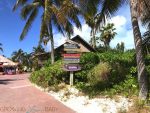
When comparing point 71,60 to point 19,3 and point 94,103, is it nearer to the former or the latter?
point 94,103

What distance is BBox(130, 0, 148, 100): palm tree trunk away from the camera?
464 inches

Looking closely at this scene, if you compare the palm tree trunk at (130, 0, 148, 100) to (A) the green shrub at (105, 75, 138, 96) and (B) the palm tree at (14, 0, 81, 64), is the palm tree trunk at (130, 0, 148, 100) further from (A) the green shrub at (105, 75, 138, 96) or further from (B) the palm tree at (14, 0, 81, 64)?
(B) the palm tree at (14, 0, 81, 64)

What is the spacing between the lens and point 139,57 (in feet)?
39.2

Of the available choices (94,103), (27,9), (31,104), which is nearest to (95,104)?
(94,103)

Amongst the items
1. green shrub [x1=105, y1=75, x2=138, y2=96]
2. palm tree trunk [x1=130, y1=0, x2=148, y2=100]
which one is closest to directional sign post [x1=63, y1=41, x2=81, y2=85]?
green shrub [x1=105, y1=75, x2=138, y2=96]

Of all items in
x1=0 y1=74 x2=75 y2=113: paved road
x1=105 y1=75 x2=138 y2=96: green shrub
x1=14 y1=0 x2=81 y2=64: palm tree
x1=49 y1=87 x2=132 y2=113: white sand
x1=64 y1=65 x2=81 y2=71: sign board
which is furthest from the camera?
x1=14 y1=0 x2=81 y2=64: palm tree

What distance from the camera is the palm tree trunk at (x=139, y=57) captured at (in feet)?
38.7

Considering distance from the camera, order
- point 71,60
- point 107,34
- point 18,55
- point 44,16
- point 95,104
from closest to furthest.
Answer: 1. point 95,104
2. point 71,60
3. point 44,16
4. point 107,34
5. point 18,55

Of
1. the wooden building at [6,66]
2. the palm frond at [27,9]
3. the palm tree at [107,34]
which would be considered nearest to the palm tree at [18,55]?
the wooden building at [6,66]

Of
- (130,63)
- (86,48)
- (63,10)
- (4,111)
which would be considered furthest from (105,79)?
(86,48)

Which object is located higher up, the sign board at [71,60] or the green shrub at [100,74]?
the sign board at [71,60]

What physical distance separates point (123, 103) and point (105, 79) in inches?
145

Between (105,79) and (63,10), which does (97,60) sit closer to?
(105,79)

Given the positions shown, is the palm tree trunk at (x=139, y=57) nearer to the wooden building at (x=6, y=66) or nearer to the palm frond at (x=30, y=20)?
the palm frond at (x=30, y=20)
